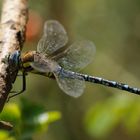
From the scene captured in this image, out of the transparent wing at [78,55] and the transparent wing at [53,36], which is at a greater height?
the transparent wing at [53,36]

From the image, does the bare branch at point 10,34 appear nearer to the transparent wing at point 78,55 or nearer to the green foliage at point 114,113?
the transparent wing at point 78,55

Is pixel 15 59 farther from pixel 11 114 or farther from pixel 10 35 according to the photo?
pixel 11 114

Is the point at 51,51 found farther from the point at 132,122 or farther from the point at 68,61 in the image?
the point at 132,122

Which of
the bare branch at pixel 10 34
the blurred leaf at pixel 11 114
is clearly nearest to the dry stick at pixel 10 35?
the bare branch at pixel 10 34

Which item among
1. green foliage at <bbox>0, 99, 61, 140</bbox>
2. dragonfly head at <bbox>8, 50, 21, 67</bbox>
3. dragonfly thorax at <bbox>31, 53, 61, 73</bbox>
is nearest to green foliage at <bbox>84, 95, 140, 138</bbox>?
green foliage at <bbox>0, 99, 61, 140</bbox>

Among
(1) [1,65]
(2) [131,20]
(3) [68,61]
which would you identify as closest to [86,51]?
(3) [68,61]

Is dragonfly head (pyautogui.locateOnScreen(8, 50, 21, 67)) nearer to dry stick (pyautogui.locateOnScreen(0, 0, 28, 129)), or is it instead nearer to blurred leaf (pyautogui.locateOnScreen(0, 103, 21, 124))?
dry stick (pyautogui.locateOnScreen(0, 0, 28, 129))
